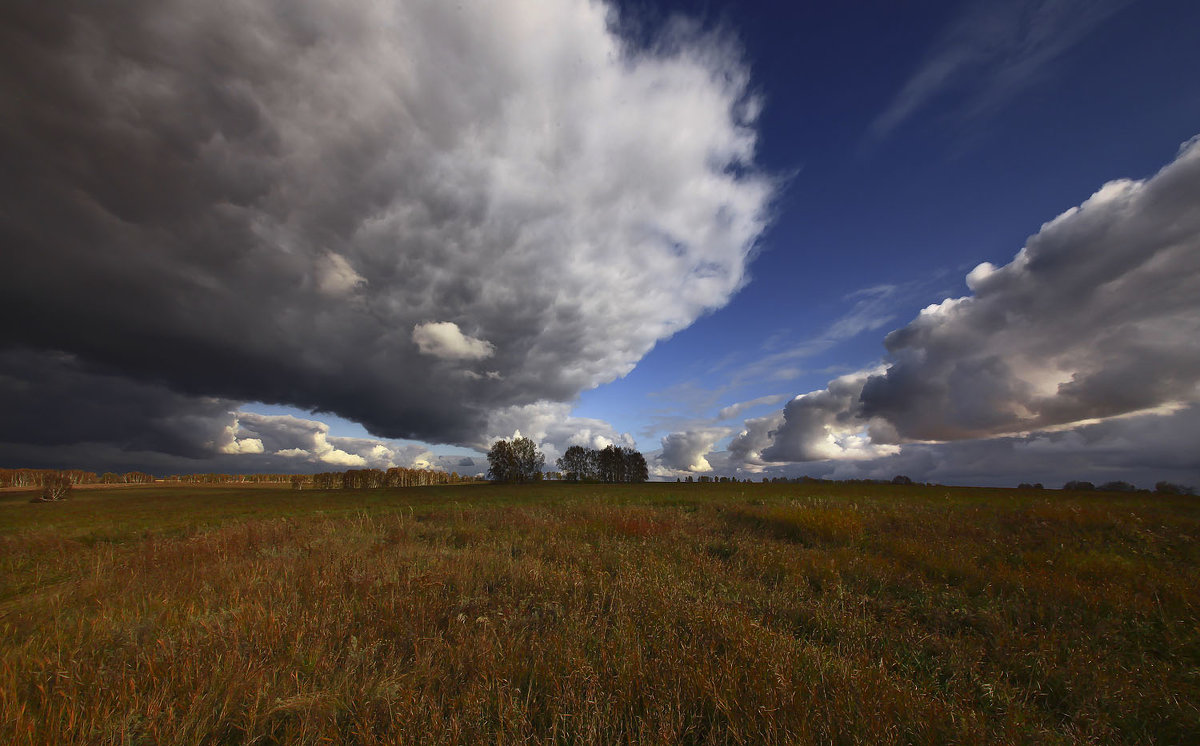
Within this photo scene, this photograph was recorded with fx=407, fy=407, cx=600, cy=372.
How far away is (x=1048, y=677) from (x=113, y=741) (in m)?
8.41

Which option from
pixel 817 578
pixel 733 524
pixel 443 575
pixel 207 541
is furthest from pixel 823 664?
pixel 207 541

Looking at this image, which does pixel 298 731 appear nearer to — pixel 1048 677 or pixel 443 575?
pixel 443 575

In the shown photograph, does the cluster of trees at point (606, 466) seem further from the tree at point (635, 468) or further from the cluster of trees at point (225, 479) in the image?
the cluster of trees at point (225, 479)

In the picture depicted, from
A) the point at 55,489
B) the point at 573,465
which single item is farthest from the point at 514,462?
the point at 55,489

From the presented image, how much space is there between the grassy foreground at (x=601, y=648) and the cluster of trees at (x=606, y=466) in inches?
4216

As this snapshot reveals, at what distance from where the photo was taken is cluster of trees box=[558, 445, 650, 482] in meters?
114

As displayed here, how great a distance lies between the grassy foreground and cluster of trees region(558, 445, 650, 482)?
107 metres

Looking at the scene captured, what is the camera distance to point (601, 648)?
13.4ft

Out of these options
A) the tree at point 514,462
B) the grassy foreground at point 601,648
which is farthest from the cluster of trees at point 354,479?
the grassy foreground at point 601,648

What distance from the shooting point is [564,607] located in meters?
5.53

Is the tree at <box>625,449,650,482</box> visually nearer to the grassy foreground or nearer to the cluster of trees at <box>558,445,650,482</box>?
the cluster of trees at <box>558,445,650,482</box>

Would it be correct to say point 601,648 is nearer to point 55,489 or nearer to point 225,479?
point 55,489

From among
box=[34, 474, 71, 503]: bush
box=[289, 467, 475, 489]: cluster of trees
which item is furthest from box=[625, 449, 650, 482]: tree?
box=[34, 474, 71, 503]: bush

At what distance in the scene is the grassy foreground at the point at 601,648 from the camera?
3.14m
